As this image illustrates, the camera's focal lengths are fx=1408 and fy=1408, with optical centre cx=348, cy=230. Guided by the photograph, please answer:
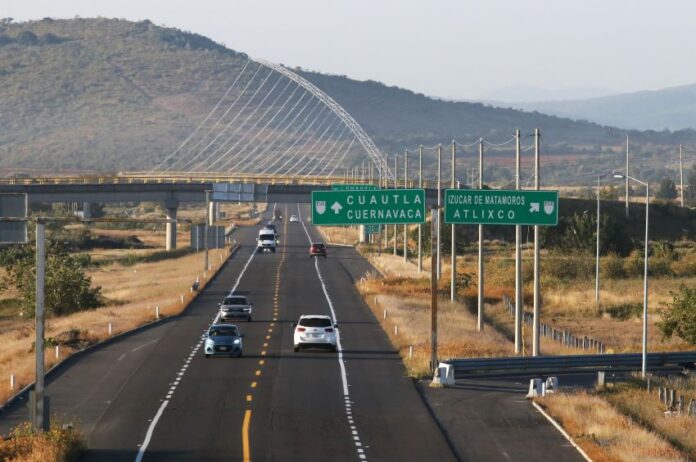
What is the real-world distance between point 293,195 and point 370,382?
3691 inches

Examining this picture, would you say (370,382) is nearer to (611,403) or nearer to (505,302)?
(611,403)

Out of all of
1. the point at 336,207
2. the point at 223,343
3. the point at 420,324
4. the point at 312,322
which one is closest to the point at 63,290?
the point at 420,324

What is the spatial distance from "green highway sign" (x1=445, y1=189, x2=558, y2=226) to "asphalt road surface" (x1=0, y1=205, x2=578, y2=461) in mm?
6583

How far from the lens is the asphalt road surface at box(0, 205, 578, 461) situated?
3616cm

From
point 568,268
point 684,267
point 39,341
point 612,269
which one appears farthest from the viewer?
point 684,267

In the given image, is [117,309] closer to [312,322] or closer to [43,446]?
[312,322]

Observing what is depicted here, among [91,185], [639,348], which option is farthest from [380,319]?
[91,185]

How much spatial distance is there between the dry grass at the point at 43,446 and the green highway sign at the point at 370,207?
1015 inches

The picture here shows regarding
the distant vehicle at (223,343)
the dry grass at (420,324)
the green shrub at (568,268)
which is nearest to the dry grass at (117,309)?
the distant vehicle at (223,343)

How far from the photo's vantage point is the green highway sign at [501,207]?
58.3 metres

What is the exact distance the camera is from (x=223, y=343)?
55906 mm

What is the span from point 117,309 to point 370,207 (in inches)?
1081

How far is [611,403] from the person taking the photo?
46.4m

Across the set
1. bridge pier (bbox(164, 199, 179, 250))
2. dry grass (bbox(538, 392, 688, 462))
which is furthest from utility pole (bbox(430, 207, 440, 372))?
bridge pier (bbox(164, 199, 179, 250))
